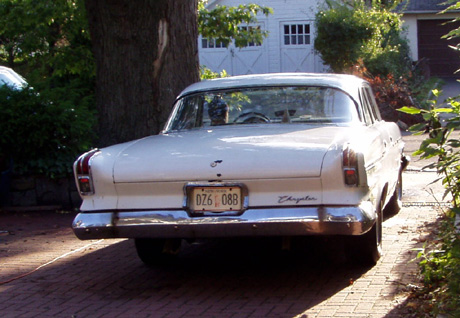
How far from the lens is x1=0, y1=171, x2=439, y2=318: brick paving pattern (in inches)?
204

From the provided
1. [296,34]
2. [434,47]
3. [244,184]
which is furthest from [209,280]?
[434,47]

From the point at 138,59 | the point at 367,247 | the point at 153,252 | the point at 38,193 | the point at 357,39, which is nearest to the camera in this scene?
the point at 367,247

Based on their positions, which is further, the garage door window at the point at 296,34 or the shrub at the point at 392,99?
the garage door window at the point at 296,34

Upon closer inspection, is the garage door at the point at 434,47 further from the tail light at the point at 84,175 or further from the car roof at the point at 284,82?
the tail light at the point at 84,175

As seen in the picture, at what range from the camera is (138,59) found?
927 cm

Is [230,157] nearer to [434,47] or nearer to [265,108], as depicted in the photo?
[265,108]

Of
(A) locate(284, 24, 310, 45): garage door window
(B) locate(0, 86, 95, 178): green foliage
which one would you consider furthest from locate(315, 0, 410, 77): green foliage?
(B) locate(0, 86, 95, 178): green foliage

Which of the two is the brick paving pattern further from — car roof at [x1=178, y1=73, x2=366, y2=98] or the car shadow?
car roof at [x1=178, y1=73, x2=366, y2=98]

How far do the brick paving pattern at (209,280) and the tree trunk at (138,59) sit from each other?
2039 millimetres

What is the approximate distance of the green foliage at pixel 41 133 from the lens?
368 inches

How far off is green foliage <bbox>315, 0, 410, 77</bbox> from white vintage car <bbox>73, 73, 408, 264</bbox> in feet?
51.4

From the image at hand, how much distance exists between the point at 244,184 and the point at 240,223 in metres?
0.27

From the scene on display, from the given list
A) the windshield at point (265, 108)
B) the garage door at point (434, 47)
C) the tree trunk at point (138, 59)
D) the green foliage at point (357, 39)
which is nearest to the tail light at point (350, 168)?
the windshield at point (265, 108)

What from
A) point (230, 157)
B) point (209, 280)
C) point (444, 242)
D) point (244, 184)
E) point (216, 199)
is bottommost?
point (209, 280)
